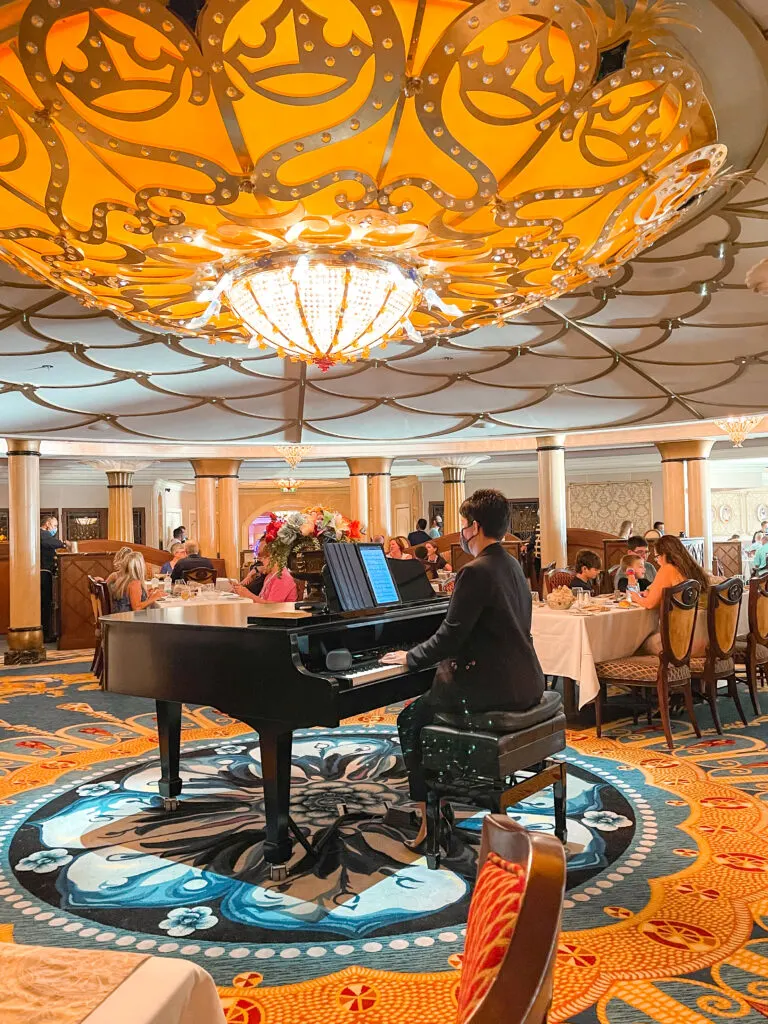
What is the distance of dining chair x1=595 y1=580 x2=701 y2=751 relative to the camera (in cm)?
570

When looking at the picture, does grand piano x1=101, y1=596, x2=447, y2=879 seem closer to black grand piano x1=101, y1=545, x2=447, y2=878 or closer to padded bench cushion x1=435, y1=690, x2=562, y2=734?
black grand piano x1=101, y1=545, x2=447, y2=878

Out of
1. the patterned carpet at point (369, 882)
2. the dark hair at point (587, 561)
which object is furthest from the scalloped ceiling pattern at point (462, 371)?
the patterned carpet at point (369, 882)

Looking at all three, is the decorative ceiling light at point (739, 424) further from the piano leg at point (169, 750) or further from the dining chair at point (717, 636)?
the piano leg at point (169, 750)

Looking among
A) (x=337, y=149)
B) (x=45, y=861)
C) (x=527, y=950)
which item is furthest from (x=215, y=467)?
(x=527, y=950)

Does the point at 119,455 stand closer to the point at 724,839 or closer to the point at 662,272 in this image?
the point at 662,272

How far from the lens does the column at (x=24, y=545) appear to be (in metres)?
11.4

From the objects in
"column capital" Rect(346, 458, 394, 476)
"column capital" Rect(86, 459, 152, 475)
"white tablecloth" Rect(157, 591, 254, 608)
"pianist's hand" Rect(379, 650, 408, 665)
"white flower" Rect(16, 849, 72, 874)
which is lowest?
"white flower" Rect(16, 849, 72, 874)

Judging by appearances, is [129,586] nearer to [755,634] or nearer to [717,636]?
[717,636]

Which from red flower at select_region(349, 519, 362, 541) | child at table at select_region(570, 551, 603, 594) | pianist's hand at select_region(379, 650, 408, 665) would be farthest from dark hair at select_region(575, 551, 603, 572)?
pianist's hand at select_region(379, 650, 408, 665)

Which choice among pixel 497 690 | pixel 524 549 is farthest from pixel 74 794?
pixel 524 549

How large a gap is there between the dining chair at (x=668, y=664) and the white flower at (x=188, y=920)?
3.53m

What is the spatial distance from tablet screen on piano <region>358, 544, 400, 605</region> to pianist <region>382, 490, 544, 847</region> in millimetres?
681

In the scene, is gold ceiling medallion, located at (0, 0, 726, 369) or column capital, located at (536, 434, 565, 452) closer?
gold ceiling medallion, located at (0, 0, 726, 369)

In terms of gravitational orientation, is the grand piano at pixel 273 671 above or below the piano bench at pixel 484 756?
above
